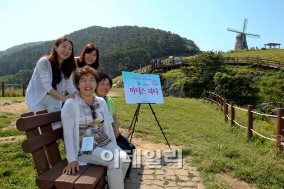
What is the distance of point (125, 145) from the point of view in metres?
3.14

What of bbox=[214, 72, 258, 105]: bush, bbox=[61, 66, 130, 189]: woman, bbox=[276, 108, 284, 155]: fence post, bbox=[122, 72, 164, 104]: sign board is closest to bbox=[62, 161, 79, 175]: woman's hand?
bbox=[61, 66, 130, 189]: woman

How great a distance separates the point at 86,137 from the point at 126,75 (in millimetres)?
2137

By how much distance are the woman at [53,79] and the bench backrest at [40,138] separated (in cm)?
41

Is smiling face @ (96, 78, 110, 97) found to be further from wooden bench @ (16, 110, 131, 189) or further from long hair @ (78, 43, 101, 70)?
wooden bench @ (16, 110, 131, 189)

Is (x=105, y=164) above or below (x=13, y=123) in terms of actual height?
above

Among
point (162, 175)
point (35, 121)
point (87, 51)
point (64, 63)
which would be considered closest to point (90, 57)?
point (87, 51)

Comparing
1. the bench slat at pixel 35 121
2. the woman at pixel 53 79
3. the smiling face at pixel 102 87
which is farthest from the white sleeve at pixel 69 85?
the bench slat at pixel 35 121

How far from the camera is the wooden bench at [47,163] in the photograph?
1672 mm

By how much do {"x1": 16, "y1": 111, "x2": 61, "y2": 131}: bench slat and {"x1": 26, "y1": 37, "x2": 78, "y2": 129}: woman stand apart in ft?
0.94

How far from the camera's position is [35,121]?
189cm

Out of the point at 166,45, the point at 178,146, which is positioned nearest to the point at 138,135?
the point at 178,146

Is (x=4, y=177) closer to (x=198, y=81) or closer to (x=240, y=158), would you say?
(x=240, y=158)

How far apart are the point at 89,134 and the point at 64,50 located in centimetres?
125

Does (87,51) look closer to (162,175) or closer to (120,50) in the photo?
(162,175)
